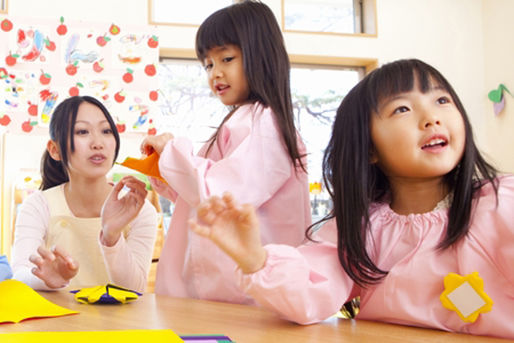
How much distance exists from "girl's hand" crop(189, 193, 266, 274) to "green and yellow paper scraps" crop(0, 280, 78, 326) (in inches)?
12.4

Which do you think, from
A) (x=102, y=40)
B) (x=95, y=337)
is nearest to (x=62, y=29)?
(x=102, y=40)

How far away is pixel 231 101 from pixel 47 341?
1.99ft

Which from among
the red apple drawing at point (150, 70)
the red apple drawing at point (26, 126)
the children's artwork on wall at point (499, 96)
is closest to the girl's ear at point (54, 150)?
the red apple drawing at point (26, 126)

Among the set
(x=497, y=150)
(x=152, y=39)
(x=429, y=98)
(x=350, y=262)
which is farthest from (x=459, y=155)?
(x=497, y=150)

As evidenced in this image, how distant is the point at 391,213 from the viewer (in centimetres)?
79

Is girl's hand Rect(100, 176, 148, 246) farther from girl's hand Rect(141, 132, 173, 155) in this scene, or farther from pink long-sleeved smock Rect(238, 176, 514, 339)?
pink long-sleeved smock Rect(238, 176, 514, 339)

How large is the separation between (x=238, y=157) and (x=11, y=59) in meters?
2.47

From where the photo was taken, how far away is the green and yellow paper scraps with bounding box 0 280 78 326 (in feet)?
2.29

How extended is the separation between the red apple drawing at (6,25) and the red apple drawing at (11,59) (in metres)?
0.14

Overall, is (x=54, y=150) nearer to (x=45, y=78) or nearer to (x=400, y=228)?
(x=400, y=228)

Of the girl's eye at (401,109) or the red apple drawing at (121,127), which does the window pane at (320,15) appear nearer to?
the red apple drawing at (121,127)

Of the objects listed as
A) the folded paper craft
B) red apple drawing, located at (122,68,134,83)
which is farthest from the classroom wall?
the folded paper craft

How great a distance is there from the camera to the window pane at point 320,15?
3.49m

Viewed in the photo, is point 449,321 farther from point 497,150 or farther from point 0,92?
point 497,150
